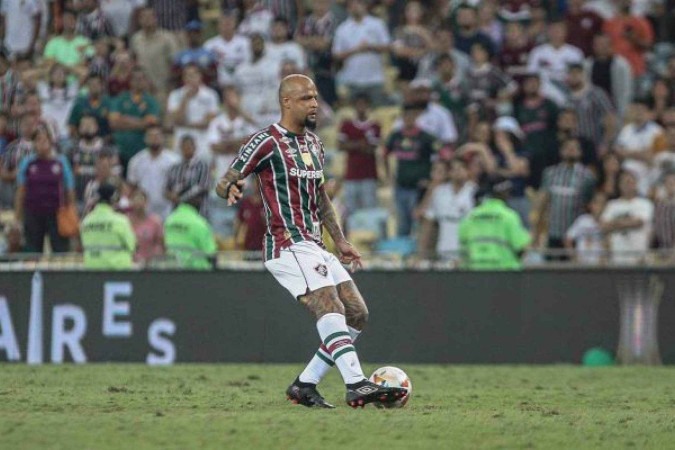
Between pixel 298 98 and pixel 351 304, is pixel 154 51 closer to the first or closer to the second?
pixel 298 98

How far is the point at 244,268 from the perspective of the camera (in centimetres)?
1903

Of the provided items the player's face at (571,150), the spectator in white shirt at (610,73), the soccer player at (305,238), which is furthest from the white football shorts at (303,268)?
the spectator in white shirt at (610,73)

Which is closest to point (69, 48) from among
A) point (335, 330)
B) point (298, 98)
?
point (298, 98)

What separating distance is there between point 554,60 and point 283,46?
13.4ft

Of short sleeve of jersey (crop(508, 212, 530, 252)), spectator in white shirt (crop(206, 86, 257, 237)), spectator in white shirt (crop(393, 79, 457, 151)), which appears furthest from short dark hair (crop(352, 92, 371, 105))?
short sleeve of jersey (crop(508, 212, 530, 252))

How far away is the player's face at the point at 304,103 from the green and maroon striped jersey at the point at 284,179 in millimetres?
171

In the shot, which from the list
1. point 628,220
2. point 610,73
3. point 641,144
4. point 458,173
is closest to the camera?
point 628,220

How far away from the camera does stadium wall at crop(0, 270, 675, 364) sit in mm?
18344

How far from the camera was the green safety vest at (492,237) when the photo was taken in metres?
18.6

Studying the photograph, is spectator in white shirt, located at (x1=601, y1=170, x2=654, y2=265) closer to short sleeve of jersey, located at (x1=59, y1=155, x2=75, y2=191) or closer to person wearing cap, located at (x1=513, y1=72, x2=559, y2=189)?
person wearing cap, located at (x1=513, y1=72, x2=559, y2=189)

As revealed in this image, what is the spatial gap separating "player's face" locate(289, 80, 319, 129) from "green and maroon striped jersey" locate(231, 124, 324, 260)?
0.17 m

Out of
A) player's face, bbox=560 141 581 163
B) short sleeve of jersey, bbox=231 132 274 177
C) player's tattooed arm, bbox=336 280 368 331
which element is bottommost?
player's tattooed arm, bbox=336 280 368 331

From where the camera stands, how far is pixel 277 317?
18.6 meters

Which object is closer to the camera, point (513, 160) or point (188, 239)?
point (188, 239)
